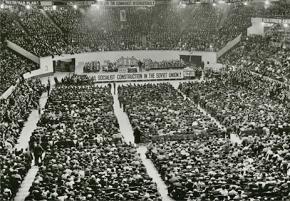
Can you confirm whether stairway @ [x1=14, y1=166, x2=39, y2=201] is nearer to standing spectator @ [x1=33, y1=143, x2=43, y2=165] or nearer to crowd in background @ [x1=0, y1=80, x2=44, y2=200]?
crowd in background @ [x1=0, y1=80, x2=44, y2=200]

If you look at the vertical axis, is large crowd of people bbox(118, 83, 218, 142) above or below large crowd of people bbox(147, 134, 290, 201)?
above

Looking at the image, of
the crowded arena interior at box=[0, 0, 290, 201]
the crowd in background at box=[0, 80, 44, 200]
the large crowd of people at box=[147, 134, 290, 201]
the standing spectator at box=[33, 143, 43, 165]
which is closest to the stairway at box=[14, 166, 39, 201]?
the crowded arena interior at box=[0, 0, 290, 201]

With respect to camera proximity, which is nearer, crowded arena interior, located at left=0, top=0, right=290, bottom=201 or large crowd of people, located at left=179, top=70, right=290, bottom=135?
crowded arena interior, located at left=0, top=0, right=290, bottom=201

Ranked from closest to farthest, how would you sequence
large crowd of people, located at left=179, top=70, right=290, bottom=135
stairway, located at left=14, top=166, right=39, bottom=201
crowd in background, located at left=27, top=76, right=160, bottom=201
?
crowd in background, located at left=27, top=76, right=160, bottom=201 → stairway, located at left=14, top=166, right=39, bottom=201 → large crowd of people, located at left=179, top=70, right=290, bottom=135

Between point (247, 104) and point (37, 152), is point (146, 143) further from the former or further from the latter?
point (247, 104)

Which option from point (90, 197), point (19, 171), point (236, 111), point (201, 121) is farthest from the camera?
point (236, 111)

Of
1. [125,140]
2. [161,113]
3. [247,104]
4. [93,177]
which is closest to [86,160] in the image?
[93,177]

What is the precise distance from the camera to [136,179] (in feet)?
73.6

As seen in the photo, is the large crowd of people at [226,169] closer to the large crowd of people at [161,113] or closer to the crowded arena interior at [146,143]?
the crowded arena interior at [146,143]

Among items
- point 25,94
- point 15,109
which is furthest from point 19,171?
point 25,94

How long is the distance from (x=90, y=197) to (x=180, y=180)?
475 cm

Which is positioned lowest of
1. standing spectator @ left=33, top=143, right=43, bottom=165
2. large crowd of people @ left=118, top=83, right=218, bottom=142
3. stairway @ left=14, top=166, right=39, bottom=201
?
stairway @ left=14, top=166, right=39, bottom=201

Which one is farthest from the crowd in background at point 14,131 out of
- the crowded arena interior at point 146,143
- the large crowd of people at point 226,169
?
the large crowd of people at point 226,169

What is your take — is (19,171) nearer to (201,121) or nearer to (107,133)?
(107,133)
